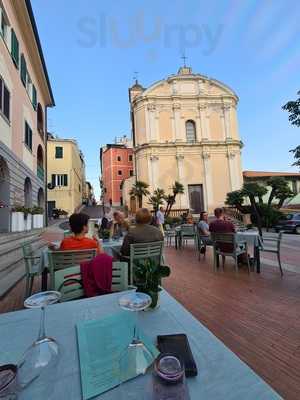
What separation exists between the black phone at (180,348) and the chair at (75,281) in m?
1.05

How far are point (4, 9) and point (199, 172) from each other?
2431 cm

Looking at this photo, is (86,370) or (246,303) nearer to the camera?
(86,370)

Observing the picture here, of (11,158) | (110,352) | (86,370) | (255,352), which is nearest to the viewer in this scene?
(86,370)

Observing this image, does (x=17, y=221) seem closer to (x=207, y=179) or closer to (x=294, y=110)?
(x=294, y=110)

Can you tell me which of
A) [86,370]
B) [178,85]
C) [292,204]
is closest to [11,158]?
[86,370]

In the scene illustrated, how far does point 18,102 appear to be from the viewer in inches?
436

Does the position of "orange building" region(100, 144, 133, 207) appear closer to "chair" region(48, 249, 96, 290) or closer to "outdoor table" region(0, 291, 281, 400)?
"chair" region(48, 249, 96, 290)

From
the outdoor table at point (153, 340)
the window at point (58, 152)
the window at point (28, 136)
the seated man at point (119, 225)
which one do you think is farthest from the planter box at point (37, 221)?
the window at point (58, 152)

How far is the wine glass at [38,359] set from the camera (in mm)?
915

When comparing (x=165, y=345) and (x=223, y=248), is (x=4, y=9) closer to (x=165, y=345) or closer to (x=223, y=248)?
(x=223, y=248)

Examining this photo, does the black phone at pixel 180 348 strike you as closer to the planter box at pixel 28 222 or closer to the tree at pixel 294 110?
the planter box at pixel 28 222

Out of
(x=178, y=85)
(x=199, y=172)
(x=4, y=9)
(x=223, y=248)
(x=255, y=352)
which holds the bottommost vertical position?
(x=255, y=352)

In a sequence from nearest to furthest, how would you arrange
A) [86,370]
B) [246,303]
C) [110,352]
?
[86,370], [110,352], [246,303]

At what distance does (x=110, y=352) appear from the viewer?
3.56 feet
